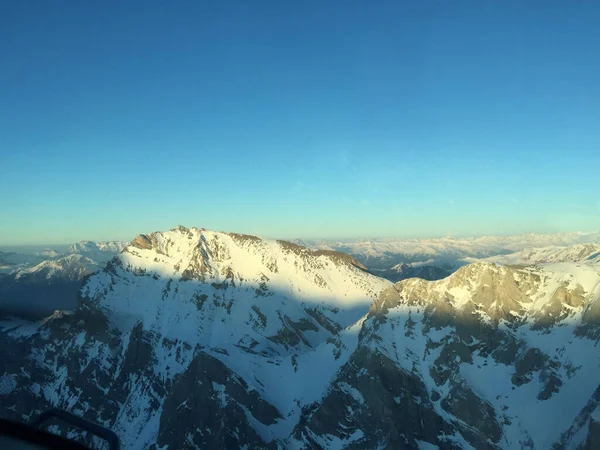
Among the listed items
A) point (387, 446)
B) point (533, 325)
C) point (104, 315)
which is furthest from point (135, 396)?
point (533, 325)

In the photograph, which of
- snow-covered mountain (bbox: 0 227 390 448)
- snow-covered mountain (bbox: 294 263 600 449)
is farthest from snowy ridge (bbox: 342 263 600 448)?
snow-covered mountain (bbox: 0 227 390 448)

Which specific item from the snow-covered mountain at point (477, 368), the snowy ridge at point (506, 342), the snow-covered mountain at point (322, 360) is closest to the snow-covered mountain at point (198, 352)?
the snow-covered mountain at point (322, 360)

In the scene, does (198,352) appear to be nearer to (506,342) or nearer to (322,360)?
(322,360)

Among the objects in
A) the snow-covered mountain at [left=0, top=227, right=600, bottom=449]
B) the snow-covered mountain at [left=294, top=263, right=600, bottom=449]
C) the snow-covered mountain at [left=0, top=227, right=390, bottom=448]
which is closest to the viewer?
the snow-covered mountain at [left=294, top=263, right=600, bottom=449]

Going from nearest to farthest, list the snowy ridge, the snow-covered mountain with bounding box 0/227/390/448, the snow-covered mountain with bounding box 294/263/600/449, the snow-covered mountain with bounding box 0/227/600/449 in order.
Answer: the snowy ridge, the snow-covered mountain with bounding box 294/263/600/449, the snow-covered mountain with bounding box 0/227/600/449, the snow-covered mountain with bounding box 0/227/390/448

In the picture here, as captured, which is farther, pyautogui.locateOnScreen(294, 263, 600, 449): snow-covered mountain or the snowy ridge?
pyautogui.locateOnScreen(294, 263, 600, 449): snow-covered mountain

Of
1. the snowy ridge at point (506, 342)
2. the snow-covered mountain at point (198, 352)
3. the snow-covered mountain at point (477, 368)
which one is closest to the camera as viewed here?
the snowy ridge at point (506, 342)

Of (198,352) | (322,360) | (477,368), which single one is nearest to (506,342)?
(477,368)

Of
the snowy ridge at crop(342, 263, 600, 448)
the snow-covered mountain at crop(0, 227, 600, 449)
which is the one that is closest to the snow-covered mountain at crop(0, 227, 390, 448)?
the snow-covered mountain at crop(0, 227, 600, 449)

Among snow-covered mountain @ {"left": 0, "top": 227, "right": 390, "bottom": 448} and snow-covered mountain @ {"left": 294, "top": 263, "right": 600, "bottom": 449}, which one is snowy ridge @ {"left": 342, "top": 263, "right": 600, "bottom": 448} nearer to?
snow-covered mountain @ {"left": 294, "top": 263, "right": 600, "bottom": 449}

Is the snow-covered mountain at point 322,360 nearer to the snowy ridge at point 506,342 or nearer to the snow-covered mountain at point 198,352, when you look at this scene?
the snowy ridge at point 506,342
